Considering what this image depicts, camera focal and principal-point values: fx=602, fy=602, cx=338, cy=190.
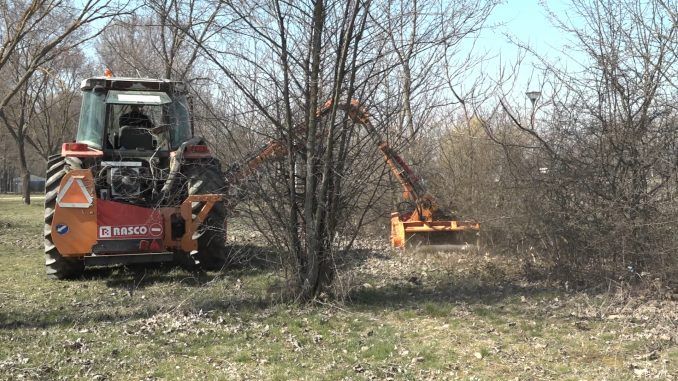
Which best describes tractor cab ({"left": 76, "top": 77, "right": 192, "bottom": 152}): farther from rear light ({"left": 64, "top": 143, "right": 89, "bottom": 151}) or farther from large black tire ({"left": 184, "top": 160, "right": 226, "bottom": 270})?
large black tire ({"left": 184, "top": 160, "right": 226, "bottom": 270})

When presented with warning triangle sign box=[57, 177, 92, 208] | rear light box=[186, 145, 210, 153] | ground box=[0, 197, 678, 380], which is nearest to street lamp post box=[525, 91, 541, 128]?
ground box=[0, 197, 678, 380]

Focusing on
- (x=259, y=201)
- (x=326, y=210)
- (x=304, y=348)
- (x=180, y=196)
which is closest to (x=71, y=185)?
(x=180, y=196)

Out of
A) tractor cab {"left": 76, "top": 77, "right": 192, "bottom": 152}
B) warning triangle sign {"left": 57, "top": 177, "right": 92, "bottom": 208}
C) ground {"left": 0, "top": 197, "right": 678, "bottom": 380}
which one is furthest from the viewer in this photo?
tractor cab {"left": 76, "top": 77, "right": 192, "bottom": 152}

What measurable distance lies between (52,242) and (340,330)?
464 cm

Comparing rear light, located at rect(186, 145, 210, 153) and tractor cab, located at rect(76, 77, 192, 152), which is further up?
tractor cab, located at rect(76, 77, 192, 152)

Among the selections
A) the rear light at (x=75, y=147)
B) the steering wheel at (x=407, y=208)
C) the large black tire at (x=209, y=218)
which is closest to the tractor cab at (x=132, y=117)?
the rear light at (x=75, y=147)

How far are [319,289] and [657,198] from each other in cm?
383

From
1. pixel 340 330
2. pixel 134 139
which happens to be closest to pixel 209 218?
pixel 134 139

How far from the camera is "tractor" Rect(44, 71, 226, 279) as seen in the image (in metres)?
7.62

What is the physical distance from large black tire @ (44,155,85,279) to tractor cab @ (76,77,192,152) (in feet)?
1.80

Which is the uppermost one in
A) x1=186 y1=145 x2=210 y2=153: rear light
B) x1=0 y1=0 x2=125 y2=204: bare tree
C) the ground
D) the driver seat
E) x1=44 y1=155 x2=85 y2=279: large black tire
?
x1=0 y1=0 x2=125 y2=204: bare tree

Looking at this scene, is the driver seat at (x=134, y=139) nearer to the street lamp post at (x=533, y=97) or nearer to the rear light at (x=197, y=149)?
the rear light at (x=197, y=149)

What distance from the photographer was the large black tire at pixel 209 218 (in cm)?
814

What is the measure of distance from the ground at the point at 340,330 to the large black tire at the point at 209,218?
311 mm
